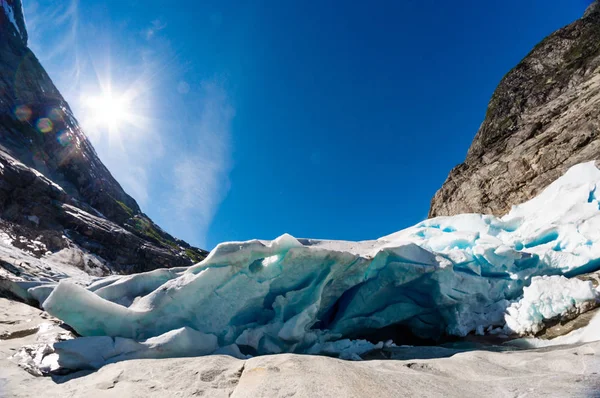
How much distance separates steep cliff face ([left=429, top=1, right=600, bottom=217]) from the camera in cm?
1444

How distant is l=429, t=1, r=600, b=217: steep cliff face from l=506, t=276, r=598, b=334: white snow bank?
7.75 meters

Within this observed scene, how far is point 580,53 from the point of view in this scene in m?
20.4

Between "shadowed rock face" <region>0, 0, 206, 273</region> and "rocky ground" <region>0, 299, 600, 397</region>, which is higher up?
"shadowed rock face" <region>0, 0, 206, 273</region>

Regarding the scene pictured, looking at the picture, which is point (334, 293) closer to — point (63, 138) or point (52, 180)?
point (52, 180)

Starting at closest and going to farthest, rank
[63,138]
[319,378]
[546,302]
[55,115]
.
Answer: [319,378]
[546,302]
[63,138]
[55,115]

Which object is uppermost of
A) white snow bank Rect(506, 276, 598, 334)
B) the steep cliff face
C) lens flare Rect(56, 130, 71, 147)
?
lens flare Rect(56, 130, 71, 147)

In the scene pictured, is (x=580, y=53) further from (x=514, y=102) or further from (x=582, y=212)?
(x=582, y=212)

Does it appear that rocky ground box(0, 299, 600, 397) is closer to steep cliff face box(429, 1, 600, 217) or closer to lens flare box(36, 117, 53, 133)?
steep cliff face box(429, 1, 600, 217)

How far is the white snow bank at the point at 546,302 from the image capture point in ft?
25.8

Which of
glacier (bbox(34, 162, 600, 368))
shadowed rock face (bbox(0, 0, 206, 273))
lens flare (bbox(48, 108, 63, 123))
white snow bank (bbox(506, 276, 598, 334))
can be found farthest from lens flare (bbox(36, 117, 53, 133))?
white snow bank (bbox(506, 276, 598, 334))

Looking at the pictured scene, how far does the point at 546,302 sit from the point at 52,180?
41.7 meters

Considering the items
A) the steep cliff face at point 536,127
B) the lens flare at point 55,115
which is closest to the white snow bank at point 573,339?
the steep cliff face at point 536,127

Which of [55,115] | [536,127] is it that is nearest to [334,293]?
[536,127]

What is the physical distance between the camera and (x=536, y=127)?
17.4 metres
